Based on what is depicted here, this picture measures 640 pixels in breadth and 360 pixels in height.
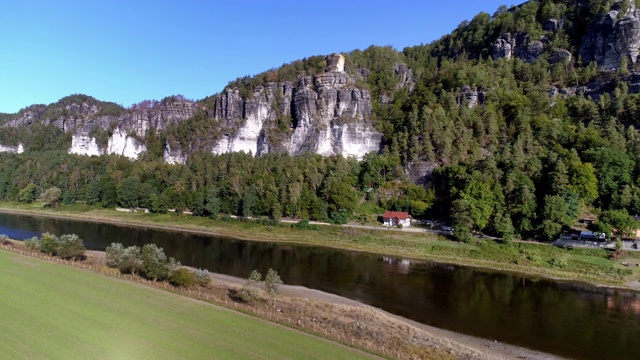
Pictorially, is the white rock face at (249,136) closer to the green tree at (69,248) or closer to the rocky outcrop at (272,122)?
the rocky outcrop at (272,122)

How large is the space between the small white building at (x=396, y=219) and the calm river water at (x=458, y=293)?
37.9 ft

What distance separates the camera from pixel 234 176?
84.9 meters

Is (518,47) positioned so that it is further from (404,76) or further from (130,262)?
(130,262)

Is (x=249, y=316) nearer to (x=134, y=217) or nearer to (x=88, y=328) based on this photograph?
(x=88, y=328)

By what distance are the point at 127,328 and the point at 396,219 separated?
159 ft

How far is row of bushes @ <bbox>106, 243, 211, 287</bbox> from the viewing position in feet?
112

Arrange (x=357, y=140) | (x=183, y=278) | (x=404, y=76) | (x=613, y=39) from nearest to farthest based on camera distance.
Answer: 1. (x=183, y=278)
2. (x=613, y=39)
3. (x=357, y=140)
4. (x=404, y=76)

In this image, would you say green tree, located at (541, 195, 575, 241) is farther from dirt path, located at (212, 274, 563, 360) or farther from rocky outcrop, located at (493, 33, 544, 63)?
rocky outcrop, located at (493, 33, 544, 63)

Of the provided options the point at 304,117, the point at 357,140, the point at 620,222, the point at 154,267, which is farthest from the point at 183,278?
the point at 304,117

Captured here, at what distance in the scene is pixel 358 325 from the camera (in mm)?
27609

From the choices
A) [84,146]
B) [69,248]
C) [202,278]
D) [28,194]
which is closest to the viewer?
[202,278]

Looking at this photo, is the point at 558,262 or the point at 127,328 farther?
the point at 558,262

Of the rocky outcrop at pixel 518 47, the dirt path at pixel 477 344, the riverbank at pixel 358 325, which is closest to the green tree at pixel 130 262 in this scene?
the riverbank at pixel 358 325

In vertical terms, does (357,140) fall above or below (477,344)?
above
